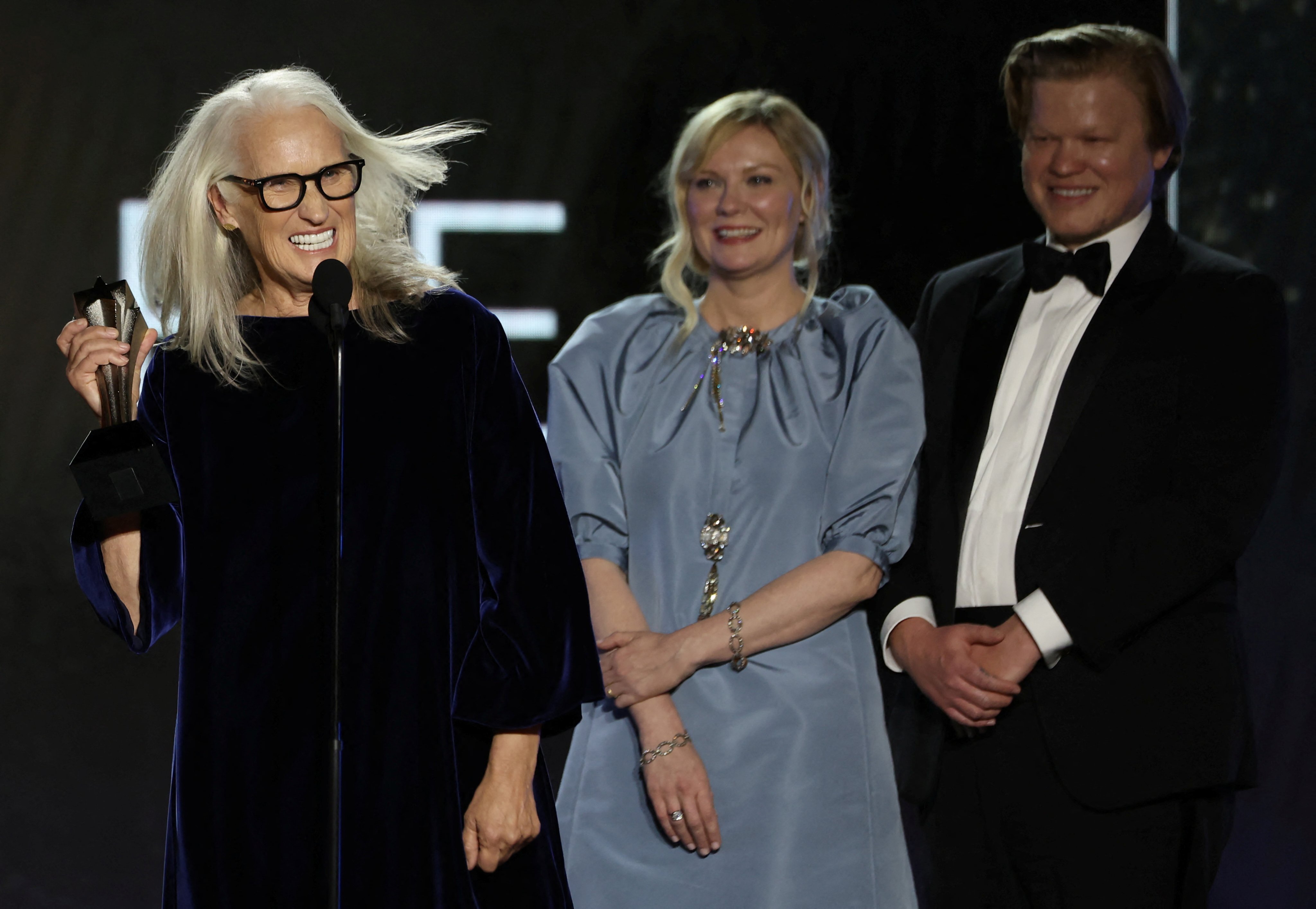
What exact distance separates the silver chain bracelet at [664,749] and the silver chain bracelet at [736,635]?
16 centimetres

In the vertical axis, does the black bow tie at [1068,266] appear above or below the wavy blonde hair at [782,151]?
below

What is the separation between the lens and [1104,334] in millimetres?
2260

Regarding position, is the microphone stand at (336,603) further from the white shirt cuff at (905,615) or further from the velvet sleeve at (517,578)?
the white shirt cuff at (905,615)

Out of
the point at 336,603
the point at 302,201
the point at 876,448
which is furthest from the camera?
the point at 876,448

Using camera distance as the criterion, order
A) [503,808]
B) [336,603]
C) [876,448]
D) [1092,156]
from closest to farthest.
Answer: [336,603]
[503,808]
[876,448]
[1092,156]

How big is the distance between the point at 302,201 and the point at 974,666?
1.28 m

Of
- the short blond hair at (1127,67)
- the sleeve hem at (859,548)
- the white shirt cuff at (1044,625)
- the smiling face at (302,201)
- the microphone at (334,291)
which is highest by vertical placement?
the short blond hair at (1127,67)

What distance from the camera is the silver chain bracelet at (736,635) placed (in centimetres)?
220

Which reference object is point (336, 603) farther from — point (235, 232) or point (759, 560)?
point (759, 560)

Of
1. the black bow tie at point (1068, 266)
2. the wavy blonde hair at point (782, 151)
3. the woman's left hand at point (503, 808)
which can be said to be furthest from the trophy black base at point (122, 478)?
the black bow tie at point (1068, 266)

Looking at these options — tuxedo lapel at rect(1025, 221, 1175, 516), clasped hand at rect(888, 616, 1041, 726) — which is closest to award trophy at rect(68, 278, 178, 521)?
clasped hand at rect(888, 616, 1041, 726)

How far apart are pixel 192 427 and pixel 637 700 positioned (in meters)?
0.89

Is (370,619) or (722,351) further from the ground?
(722,351)

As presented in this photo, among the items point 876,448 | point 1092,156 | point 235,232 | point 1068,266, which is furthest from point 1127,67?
point 235,232
